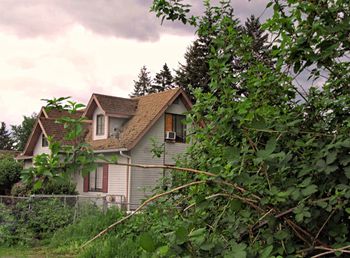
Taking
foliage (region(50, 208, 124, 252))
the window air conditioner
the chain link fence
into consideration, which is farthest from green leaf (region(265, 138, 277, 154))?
the window air conditioner

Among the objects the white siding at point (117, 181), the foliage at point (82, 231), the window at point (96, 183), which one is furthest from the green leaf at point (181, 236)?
the window at point (96, 183)

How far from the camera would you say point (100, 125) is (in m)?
25.1

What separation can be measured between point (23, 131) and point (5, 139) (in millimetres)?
18116

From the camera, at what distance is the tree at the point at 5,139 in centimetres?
7856

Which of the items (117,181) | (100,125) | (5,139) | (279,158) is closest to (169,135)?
(117,181)

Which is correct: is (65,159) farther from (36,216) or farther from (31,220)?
(36,216)

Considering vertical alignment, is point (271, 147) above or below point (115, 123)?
below

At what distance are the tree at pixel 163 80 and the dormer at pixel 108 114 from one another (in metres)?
25.2

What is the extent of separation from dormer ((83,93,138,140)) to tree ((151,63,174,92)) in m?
25.2

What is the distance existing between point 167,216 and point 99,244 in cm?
491

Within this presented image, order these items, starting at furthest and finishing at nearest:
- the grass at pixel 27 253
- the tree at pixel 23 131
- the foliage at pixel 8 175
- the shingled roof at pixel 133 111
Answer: the tree at pixel 23 131
the foliage at pixel 8 175
the shingled roof at pixel 133 111
the grass at pixel 27 253

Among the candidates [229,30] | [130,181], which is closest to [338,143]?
[229,30]

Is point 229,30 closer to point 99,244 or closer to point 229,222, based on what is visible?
point 229,222

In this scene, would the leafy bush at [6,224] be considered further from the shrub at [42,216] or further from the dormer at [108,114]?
the dormer at [108,114]
